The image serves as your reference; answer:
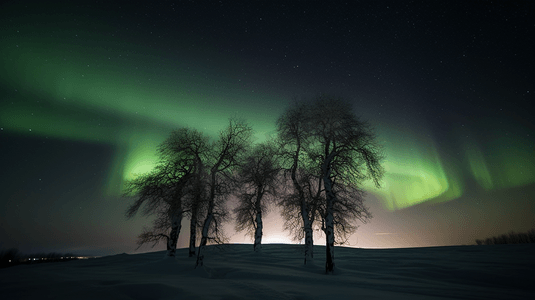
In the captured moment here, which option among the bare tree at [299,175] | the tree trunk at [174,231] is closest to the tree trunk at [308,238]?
the bare tree at [299,175]

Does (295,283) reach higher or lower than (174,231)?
lower

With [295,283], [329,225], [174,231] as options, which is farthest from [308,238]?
[174,231]

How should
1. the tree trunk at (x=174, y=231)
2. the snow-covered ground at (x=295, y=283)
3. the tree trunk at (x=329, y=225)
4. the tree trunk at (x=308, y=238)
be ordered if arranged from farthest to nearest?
the tree trunk at (x=174, y=231)
the tree trunk at (x=308, y=238)
the tree trunk at (x=329, y=225)
the snow-covered ground at (x=295, y=283)

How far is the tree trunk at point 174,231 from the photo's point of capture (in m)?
20.7

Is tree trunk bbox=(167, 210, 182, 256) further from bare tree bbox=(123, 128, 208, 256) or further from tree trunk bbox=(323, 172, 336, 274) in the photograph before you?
tree trunk bbox=(323, 172, 336, 274)

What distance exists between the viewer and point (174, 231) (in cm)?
2123

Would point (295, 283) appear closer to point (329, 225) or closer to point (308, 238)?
point (329, 225)

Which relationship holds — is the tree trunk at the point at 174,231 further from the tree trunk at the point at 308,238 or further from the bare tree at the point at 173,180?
the tree trunk at the point at 308,238

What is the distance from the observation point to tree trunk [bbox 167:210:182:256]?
67.8ft

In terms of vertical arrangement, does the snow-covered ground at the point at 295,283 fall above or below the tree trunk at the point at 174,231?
below

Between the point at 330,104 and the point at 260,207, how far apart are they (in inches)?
577

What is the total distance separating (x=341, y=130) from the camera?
56.7 feet

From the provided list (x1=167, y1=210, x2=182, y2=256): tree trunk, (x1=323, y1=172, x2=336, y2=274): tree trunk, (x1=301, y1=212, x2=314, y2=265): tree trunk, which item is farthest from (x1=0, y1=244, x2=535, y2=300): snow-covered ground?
(x1=167, y1=210, x2=182, y2=256): tree trunk

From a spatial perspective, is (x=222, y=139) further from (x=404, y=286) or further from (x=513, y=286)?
(x=513, y=286)
